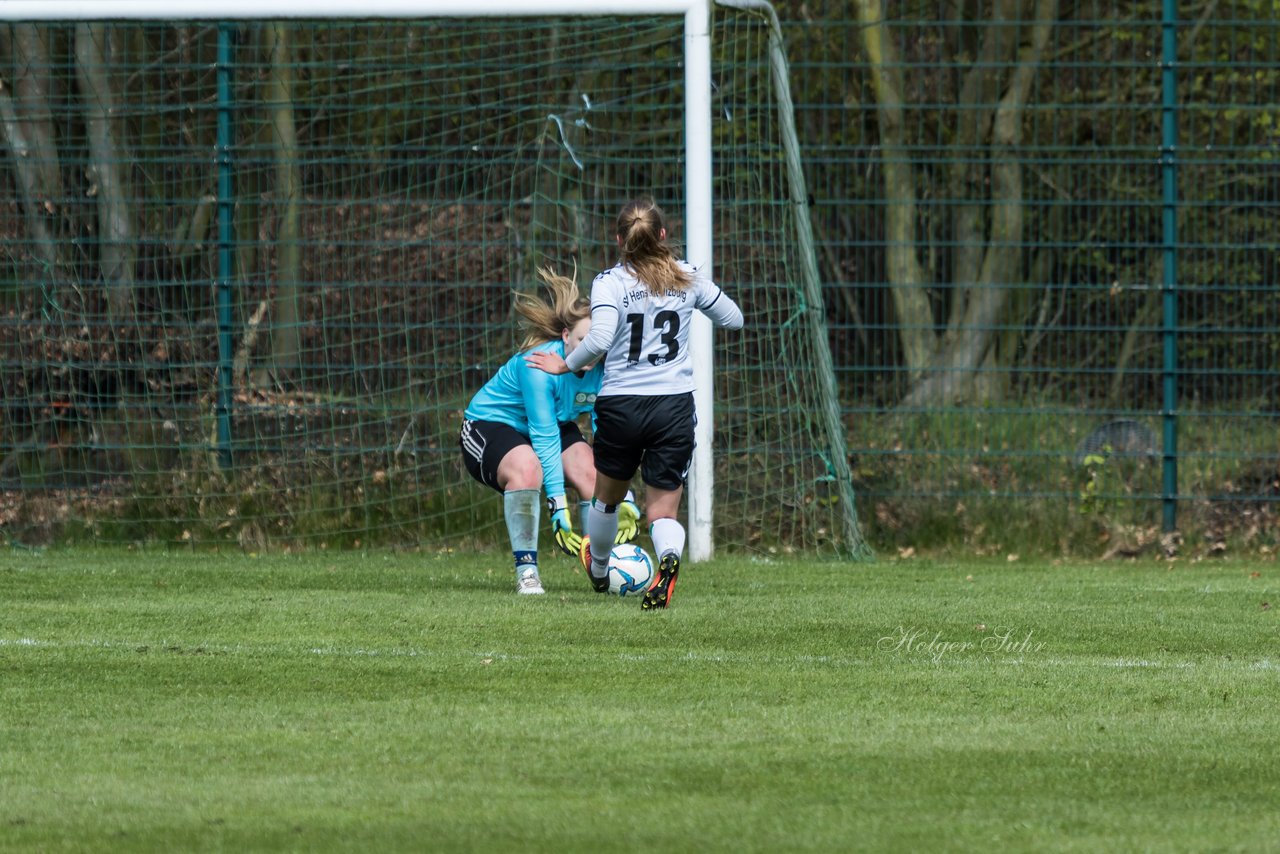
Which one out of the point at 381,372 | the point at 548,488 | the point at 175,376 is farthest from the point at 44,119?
the point at 548,488

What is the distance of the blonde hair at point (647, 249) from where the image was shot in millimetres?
7219

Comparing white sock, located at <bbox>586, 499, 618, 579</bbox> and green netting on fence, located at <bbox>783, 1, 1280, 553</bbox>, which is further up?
green netting on fence, located at <bbox>783, 1, 1280, 553</bbox>

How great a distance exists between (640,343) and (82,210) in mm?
5068

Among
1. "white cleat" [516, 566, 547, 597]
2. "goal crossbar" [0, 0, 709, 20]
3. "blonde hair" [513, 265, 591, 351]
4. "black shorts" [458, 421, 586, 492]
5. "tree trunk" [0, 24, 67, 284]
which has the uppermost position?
"goal crossbar" [0, 0, 709, 20]

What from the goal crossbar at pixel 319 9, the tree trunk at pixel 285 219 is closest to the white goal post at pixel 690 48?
the goal crossbar at pixel 319 9

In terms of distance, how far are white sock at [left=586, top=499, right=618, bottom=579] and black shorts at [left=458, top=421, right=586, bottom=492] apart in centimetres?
52

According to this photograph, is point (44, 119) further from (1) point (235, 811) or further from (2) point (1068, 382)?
(1) point (235, 811)

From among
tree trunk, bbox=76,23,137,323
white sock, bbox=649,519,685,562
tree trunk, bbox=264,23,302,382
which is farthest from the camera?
tree trunk, bbox=76,23,137,323

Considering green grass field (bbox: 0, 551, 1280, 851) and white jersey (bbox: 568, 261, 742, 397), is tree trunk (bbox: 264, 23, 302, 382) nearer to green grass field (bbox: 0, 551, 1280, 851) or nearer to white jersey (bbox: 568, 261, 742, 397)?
green grass field (bbox: 0, 551, 1280, 851)

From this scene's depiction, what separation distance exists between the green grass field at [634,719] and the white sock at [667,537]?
0.82 feet

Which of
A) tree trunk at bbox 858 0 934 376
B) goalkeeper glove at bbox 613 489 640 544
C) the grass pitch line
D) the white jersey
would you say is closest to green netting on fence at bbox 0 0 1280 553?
tree trunk at bbox 858 0 934 376

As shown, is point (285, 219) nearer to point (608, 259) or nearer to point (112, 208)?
point (112, 208)

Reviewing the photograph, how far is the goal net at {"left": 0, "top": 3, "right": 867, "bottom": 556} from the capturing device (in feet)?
33.7

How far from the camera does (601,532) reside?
7633 mm
